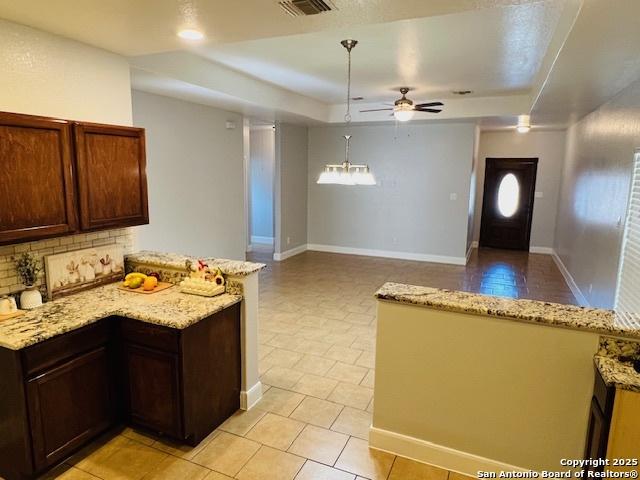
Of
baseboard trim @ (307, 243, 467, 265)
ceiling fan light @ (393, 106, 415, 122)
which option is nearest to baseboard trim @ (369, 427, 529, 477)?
ceiling fan light @ (393, 106, 415, 122)

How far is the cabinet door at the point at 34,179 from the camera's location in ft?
7.02

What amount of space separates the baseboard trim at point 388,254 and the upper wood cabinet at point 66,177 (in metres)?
5.78

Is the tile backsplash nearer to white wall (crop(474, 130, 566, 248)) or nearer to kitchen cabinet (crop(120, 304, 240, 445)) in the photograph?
kitchen cabinet (crop(120, 304, 240, 445))

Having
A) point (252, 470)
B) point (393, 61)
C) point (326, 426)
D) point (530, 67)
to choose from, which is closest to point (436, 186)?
point (530, 67)

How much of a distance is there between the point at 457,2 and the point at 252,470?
8.86 ft

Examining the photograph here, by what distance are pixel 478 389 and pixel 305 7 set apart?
2.18 metres

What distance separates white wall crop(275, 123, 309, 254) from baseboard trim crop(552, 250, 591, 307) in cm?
482

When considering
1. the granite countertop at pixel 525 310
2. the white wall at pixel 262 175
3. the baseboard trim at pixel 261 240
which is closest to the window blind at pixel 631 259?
the granite countertop at pixel 525 310


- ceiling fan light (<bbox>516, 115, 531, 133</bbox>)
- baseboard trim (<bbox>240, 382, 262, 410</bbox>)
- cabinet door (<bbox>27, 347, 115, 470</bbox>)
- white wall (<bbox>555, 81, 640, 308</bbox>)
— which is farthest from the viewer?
ceiling fan light (<bbox>516, 115, 531, 133</bbox>)

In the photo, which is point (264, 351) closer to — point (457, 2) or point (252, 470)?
point (252, 470)

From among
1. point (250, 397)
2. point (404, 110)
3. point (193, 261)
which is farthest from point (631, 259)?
point (193, 261)

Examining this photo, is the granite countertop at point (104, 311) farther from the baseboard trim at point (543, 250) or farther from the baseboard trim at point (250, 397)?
the baseboard trim at point (543, 250)

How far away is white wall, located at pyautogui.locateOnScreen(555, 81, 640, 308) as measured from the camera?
3908 millimetres

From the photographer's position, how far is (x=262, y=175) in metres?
8.92
